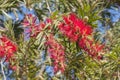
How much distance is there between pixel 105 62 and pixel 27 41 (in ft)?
2.90

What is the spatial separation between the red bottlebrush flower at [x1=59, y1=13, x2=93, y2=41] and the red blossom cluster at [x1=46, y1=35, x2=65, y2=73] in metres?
0.15

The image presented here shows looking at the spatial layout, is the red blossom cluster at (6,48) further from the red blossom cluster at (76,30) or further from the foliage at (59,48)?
the red blossom cluster at (76,30)

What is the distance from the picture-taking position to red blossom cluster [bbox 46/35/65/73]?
13.7ft

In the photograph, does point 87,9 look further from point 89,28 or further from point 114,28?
point 114,28

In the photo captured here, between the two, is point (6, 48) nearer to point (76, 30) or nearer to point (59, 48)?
point (59, 48)

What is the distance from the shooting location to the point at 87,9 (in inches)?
171

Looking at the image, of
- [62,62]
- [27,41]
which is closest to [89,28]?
[62,62]

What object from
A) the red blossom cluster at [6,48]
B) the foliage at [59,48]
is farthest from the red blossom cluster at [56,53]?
the red blossom cluster at [6,48]

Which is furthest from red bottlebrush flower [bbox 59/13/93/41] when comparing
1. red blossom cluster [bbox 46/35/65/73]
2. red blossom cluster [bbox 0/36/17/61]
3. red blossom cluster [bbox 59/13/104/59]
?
red blossom cluster [bbox 0/36/17/61]

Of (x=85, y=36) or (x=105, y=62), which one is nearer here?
(x=85, y=36)

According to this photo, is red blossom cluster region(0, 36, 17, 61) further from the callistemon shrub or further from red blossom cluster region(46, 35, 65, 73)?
red blossom cluster region(46, 35, 65, 73)

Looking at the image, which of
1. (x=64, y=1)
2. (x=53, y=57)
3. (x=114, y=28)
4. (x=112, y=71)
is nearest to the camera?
(x=53, y=57)

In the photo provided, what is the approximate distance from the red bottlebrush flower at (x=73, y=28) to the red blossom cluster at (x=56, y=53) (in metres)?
0.15

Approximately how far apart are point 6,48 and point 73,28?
0.72 m
